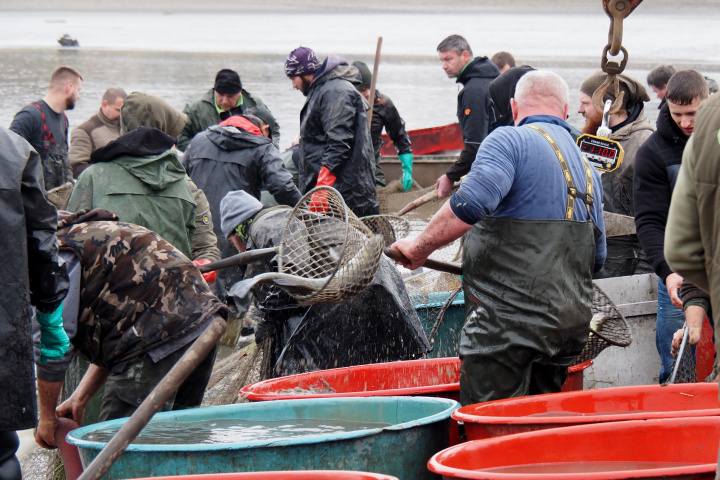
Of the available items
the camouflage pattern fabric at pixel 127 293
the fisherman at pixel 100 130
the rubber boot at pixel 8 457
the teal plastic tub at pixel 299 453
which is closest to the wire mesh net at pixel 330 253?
the camouflage pattern fabric at pixel 127 293

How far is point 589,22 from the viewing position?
242 feet

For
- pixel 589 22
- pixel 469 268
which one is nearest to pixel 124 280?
pixel 469 268

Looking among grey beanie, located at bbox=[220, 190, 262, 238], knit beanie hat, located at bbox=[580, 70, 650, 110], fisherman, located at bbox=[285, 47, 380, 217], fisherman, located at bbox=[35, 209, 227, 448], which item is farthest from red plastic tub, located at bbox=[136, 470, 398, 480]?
fisherman, located at bbox=[285, 47, 380, 217]

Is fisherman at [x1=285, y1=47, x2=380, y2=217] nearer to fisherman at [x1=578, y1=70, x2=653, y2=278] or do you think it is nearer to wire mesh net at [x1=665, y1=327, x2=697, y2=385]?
fisherman at [x1=578, y1=70, x2=653, y2=278]

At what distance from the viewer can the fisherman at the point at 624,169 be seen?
5.69m

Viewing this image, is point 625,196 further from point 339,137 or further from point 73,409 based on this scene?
point 73,409

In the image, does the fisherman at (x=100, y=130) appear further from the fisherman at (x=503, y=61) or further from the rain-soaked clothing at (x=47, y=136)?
the fisherman at (x=503, y=61)

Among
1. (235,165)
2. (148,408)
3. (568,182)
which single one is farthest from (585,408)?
(235,165)

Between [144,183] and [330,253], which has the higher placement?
[144,183]

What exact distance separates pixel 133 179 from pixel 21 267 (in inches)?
63.4

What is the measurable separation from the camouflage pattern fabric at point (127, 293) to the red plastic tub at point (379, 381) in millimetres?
726

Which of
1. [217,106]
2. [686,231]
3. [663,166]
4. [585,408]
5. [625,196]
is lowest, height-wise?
[585,408]

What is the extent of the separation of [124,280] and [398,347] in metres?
1.72

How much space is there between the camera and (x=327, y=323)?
4.56 meters
